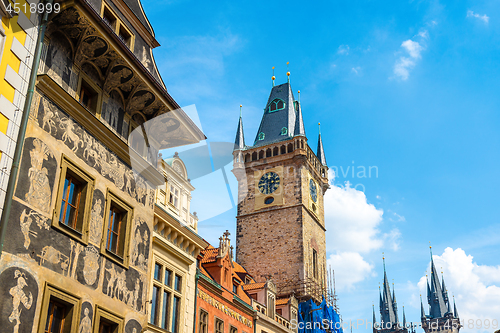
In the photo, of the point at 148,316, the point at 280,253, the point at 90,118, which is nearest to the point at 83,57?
the point at 90,118

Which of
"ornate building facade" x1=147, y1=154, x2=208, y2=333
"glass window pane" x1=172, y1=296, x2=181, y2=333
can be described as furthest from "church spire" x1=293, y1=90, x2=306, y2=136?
"glass window pane" x1=172, y1=296, x2=181, y2=333

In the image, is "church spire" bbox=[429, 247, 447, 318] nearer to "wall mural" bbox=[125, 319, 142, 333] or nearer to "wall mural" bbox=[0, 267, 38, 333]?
"wall mural" bbox=[125, 319, 142, 333]

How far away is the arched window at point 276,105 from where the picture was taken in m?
60.3

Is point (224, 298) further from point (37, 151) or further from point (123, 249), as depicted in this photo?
point (37, 151)

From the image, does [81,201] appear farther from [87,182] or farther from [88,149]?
[88,149]

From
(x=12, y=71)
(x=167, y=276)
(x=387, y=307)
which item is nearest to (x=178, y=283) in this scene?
(x=167, y=276)

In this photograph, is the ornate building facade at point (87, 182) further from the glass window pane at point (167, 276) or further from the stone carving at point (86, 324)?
the glass window pane at point (167, 276)

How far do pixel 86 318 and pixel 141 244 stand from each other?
12.2ft

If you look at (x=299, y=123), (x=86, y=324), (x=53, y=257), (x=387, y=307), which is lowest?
(x=86, y=324)

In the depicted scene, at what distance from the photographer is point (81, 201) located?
48.9ft

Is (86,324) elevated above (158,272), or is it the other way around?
(158,272)

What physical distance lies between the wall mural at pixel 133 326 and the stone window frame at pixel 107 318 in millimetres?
308

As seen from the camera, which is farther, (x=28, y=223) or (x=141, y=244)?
(x=141, y=244)

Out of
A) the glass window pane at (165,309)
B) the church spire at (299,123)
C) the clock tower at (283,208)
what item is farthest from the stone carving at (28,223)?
the church spire at (299,123)
